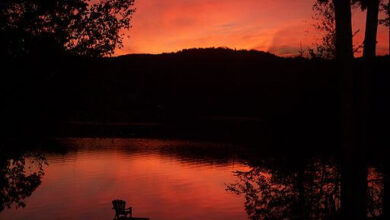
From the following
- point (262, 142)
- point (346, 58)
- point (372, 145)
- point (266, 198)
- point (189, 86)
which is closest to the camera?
point (346, 58)

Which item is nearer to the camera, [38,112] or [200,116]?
[38,112]

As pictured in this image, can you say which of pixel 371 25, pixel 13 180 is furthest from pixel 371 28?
pixel 13 180

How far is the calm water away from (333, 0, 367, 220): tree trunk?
68.8ft

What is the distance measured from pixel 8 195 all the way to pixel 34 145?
193cm

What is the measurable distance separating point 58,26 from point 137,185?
1496 inches

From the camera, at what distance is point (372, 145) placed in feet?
51.3

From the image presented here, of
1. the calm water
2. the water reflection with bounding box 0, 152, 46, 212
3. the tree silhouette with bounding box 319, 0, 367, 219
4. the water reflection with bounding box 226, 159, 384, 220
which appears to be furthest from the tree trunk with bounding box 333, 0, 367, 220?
the calm water

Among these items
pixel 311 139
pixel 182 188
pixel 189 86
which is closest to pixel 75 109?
pixel 311 139

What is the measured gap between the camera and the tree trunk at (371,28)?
467 inches

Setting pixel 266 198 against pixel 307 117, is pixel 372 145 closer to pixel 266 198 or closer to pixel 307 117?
pixel 307 117

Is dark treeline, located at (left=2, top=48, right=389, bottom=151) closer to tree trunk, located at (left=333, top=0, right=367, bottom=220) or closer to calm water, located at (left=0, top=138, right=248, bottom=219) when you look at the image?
tree trunk, located at (left=333, top=0, right=367, bottom=220)

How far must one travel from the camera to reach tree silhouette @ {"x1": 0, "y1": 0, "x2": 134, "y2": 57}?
12.1 m

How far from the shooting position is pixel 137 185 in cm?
4994

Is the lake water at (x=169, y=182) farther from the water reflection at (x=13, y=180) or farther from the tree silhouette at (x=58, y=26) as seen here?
the tree silhouette at (x=58, y=26)
